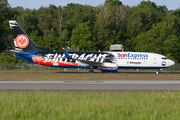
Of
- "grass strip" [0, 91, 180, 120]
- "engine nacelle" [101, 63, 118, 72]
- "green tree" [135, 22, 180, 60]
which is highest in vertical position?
"green tree" [135, 22, 180, 60]

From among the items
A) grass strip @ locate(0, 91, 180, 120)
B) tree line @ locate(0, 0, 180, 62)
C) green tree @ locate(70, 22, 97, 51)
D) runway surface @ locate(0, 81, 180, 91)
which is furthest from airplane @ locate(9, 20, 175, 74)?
green tree @ locate(70, 22, 97, 51)

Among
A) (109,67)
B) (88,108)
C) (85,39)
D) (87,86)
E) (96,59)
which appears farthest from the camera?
(85,39)

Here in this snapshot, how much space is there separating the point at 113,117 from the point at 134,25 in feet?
302

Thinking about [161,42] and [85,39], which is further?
[85,39]

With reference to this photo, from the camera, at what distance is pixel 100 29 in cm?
9231

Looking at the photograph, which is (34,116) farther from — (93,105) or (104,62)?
(104,62)

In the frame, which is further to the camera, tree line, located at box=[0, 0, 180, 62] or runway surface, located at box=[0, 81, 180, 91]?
tree line, located at box=[0, 0, 180, 62]

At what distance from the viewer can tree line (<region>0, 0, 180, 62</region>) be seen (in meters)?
75.0

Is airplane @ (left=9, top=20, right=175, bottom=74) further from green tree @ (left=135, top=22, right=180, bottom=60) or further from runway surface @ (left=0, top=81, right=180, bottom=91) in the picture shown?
green tree @ (left=135, top=22, right=180, bottom=60)

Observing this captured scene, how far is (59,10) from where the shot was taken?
104 metres

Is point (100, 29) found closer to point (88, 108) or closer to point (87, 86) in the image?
point (87, 86)

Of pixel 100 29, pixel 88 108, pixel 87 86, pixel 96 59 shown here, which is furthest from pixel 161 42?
pixel 88 108

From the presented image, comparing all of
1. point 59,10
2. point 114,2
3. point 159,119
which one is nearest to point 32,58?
point 159,119

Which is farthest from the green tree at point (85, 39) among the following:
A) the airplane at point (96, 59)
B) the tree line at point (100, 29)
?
the airplane at point (96, 59)
